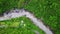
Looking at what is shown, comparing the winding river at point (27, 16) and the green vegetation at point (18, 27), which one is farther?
the winding river at point (27, 16)

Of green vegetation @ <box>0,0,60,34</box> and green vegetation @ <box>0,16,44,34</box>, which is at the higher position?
green vegetation @ <box>0,0,60,34</box>

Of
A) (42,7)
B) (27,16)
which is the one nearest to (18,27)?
(27,16)

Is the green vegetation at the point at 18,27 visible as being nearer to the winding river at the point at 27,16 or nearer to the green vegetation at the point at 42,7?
the winding river at the point at 27,16

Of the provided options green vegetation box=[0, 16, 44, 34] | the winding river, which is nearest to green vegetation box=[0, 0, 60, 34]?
the winding river

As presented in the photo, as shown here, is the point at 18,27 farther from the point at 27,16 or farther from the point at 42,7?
the point at 42,7

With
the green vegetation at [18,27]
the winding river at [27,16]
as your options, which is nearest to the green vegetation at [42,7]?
the winding river at [27,16]

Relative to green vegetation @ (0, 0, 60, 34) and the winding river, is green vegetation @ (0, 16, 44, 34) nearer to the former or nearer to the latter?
the winding river

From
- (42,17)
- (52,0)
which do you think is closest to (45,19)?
(42,17)
